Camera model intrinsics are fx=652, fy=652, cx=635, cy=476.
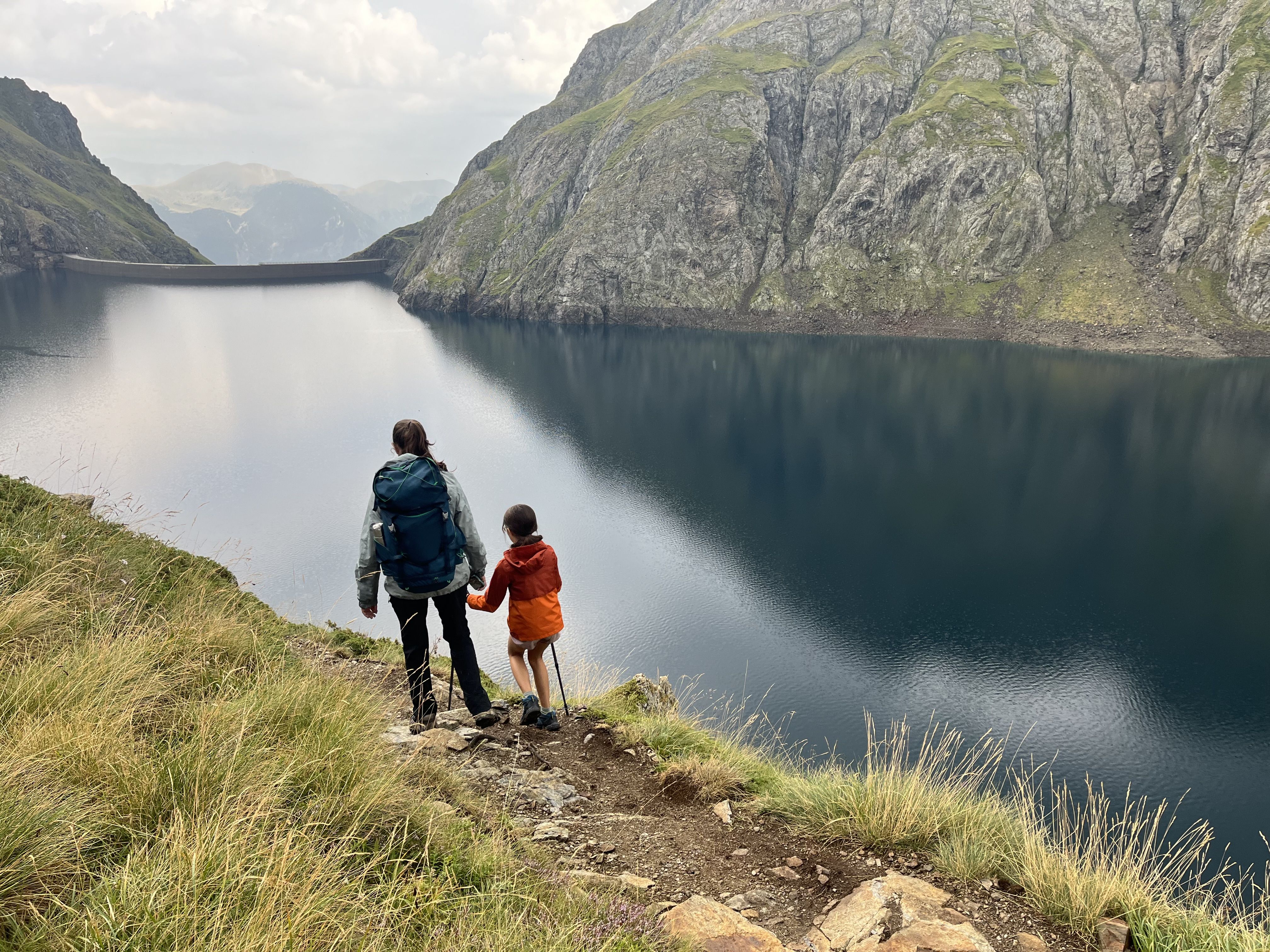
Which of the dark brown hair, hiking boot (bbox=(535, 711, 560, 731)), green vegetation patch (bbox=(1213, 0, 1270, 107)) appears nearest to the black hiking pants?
hiking boot (bbox=(535, 711, 560, 731))

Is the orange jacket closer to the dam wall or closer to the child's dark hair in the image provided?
the child's dark hair

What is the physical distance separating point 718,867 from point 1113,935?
8.10 ft

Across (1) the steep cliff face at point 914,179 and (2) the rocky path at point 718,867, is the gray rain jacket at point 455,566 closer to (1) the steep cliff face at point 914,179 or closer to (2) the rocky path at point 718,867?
(2) the rocky path at point 718,867

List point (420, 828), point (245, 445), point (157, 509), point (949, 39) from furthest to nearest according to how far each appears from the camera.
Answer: point (949, 39)
point (245, 445)
point (157, 509)
point (420, 828)

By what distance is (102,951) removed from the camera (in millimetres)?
2305

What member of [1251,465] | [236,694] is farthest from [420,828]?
[1251,465]

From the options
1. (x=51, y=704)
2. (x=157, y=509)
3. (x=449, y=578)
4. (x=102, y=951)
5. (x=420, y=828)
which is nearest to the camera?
(x=102, y=951)

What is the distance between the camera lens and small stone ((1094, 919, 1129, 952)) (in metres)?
3.93

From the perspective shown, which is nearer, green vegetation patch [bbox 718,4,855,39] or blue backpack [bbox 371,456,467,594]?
blue backpack [bbox 371,456,467,594]

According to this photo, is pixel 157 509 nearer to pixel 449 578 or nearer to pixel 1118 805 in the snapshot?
pixel 449 578

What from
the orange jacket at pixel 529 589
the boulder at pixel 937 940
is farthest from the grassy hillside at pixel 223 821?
the orange jacket at pixel 529 589

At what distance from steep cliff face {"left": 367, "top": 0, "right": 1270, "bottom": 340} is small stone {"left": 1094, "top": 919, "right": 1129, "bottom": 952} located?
373 ft

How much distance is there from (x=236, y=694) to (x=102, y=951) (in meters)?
2.80

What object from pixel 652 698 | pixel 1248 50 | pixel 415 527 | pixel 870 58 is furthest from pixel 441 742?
pixel 870 58
